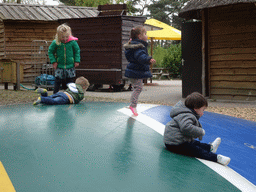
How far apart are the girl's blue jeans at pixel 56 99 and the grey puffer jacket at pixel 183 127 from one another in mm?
3711

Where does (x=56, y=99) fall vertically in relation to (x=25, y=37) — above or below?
below

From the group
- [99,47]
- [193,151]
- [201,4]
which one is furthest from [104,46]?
[193,151]

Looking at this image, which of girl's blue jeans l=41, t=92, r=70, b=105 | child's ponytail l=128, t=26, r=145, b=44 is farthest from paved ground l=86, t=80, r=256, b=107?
child's ponytail l=128, t=26, r=145, b=44

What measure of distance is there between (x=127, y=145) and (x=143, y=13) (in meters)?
43.6

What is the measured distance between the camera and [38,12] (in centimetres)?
1770

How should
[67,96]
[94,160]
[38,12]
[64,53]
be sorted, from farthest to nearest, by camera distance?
1. [38,12]
2. [64,53]
3. [67,96]
4. [94,160]

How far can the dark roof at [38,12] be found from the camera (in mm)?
16797

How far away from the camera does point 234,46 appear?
10523mm

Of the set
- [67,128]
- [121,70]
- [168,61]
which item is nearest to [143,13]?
[168,61]

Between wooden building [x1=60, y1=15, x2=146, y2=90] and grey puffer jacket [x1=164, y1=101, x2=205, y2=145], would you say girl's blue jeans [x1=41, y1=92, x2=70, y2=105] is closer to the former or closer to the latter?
grey puffer jacket [x1=164, y1=101, x2=205, y2=145]

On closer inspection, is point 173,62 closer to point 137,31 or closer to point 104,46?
point 104,46

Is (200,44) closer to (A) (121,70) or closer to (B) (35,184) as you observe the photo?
(A) (121,70)

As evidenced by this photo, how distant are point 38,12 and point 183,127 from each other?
15.7m

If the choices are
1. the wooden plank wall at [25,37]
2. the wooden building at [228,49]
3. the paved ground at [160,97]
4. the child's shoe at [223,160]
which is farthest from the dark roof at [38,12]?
the child's shoe at [223,160]
